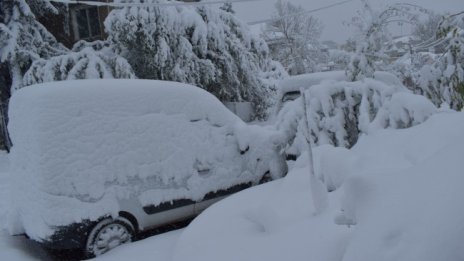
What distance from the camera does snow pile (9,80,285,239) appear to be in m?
3.83

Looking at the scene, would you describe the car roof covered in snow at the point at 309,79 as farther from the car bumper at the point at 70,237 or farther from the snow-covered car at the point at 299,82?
the car bumper at the point at 70,237

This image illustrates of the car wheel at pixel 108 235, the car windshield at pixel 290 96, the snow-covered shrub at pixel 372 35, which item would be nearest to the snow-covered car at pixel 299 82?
the car windshield at pixel 290 96

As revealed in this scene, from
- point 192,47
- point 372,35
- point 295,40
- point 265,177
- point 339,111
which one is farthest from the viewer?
point 295,40

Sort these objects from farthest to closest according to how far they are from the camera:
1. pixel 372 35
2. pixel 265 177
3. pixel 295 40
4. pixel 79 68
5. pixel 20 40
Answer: pixel 295 40
pixel 20 40
pixel 79 68
pixel 372 35
pixel 265 177

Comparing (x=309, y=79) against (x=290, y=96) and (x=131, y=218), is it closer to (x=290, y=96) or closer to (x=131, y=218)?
(x=290, y=96)

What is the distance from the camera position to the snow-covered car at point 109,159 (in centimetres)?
384

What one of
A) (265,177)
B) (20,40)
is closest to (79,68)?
(20,40)

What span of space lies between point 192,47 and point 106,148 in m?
8.76

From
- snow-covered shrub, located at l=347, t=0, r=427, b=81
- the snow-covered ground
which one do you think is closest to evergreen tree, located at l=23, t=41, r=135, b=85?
snow-covered shrub, located at l=347, t=0, r=427, b=81

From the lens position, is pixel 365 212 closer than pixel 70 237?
Yes

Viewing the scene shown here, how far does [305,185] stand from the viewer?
3639 mm

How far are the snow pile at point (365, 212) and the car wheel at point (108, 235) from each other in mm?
1073

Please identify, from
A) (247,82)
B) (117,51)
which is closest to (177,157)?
(117,51)

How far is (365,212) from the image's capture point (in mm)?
1788
